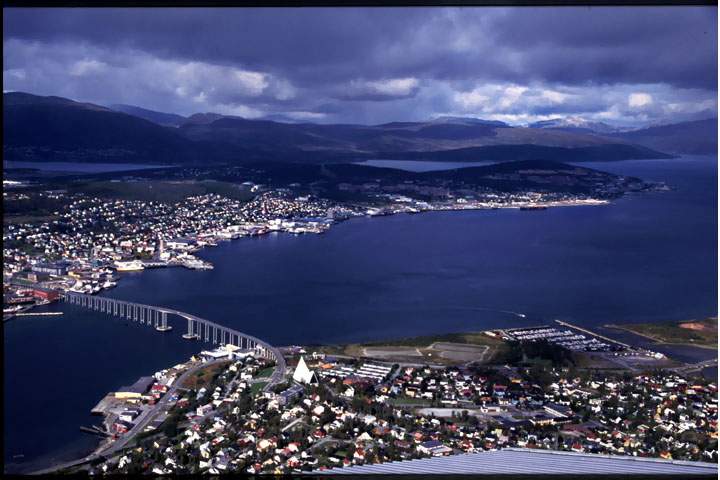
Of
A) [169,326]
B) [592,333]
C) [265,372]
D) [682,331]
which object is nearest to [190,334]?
[169,326]

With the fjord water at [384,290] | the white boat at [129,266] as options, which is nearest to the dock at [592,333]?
the fjord water at [384,290]

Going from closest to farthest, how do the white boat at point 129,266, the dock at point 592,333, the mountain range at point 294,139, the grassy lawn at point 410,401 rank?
the grassy lawn at point 410,401, the dock at point 592,333, the mountain range at point 294,139, the white boat at point 129,266

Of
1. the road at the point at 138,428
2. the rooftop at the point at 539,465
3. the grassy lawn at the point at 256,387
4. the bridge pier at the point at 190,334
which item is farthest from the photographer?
the bridge pier at the point at 190,334

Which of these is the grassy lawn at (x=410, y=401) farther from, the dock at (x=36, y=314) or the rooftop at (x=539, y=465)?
the dock at (x=36, y=314)

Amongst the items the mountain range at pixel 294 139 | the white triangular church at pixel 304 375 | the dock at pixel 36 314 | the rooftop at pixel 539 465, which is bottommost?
the white triangular church at pixel 304 375

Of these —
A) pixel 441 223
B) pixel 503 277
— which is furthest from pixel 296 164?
pixel 503 277

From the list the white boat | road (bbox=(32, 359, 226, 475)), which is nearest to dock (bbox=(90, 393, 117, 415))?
road (bbox=(32, 359, 226, 475))

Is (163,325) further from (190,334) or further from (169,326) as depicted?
(190,334)

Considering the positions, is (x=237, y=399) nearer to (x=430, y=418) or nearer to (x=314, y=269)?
(x=430, y=418)
